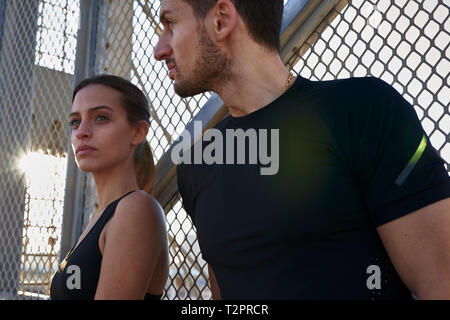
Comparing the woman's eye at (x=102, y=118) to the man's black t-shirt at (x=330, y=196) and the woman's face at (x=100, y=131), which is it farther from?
the man's black t-shirt at (x=330, y=196)

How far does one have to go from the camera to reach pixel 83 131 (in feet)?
4.07

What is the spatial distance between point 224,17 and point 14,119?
149cm

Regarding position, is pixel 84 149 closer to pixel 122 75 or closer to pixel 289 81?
pixel 122 75

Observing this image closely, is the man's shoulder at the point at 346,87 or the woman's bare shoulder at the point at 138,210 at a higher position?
the man's shoulder at the point at 346,87

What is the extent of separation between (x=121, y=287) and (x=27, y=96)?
1327mm

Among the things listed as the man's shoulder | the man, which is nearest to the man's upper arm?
the man

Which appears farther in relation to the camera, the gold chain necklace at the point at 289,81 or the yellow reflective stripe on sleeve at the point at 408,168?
the gold chain necklace at the point at 289,81

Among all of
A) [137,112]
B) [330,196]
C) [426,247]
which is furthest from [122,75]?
[426,247]

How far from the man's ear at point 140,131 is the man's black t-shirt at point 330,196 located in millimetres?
551

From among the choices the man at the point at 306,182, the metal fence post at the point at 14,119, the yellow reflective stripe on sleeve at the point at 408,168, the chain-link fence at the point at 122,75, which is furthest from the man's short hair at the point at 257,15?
the metal fence post at the point at 14,119

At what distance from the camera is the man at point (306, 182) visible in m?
0.67

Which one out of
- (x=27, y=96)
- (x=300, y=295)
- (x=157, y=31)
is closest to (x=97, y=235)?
(x=300, y=295)

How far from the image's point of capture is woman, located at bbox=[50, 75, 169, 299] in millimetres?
1044
